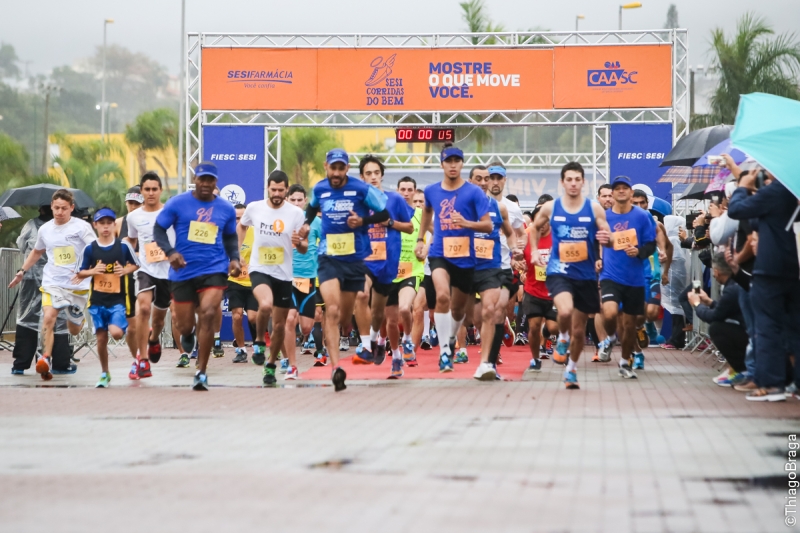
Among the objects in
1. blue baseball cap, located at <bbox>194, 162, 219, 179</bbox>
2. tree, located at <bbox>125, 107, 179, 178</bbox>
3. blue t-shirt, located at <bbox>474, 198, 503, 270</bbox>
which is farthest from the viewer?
tree, located at <bbox>125, 107, 179, 178</bbox>

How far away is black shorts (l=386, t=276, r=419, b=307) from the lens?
13.9 metres

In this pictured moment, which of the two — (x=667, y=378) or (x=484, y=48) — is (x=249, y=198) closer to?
(x=484, y=48)

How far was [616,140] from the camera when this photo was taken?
22203 millimetres

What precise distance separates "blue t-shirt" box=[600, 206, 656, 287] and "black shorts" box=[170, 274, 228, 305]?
430cm

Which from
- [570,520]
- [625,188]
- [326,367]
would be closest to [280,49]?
[326,367]

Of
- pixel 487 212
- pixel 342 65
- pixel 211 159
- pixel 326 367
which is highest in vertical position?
pixel 342 65

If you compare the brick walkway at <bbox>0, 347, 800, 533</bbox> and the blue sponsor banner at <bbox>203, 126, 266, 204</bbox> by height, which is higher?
the blue sponsor banner at <bbox>203, 126, 266, 204</bbox>

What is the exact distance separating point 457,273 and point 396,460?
5738 mm

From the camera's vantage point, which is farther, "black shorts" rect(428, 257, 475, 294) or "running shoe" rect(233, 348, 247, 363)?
"running shoe" rect(233, 348, 247, 363)

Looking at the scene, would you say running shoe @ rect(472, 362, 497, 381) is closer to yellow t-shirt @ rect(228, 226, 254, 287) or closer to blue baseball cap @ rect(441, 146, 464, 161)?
blue baseball cap @ rect(441, 146, 464, 161)

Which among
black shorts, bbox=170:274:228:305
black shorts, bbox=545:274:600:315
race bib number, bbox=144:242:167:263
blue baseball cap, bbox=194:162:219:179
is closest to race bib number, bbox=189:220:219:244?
black shorts, bbox=170:274:228:305

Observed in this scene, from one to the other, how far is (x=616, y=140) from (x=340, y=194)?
39.1 feet

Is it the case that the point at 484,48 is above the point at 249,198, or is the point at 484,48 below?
above

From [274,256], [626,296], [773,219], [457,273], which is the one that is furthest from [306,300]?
[773,219]
